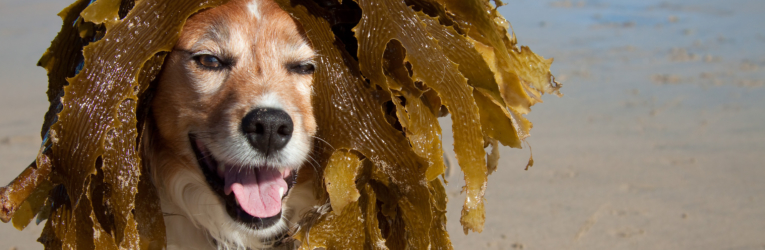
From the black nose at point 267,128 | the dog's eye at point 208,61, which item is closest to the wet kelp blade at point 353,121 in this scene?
the black nose at point 267,128

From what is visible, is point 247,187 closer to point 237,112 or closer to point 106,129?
point 237,112

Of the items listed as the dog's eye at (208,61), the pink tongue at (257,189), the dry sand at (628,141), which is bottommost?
the dry sand at (628,141)

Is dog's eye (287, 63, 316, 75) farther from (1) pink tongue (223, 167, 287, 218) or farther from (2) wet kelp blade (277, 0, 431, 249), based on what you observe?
(1) pink tongue (223, 167, 287, 218)

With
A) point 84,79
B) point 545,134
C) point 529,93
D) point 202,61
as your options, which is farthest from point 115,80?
point 545,134

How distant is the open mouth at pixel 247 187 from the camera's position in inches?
98.3

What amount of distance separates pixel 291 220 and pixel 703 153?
4628 mm

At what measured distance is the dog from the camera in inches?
92.4

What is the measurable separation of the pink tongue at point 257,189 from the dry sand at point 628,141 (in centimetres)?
130

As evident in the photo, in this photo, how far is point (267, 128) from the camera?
2.29m

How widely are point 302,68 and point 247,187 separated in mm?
509

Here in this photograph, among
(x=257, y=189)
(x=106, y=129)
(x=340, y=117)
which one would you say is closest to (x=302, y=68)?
(x=340, y=117)

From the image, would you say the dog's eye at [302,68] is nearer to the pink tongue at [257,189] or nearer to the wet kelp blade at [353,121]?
the wet kelp blade at [353,121]

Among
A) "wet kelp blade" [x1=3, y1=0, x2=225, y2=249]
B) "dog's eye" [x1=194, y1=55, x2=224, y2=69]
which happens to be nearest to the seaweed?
"wet kelp blade" [x1=3, y1=0, x2=225, y2=249]

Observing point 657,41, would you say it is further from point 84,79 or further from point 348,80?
point 84,79
